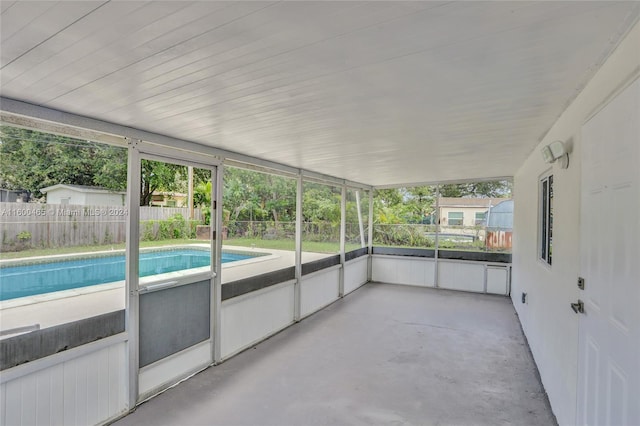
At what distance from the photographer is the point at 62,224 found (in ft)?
7.68

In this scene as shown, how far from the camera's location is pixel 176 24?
46.8 inches

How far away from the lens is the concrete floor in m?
2.57

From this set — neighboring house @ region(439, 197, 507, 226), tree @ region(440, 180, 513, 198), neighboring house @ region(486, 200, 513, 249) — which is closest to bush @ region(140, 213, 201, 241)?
neighboring house @ region(439, 197, 507, 226)

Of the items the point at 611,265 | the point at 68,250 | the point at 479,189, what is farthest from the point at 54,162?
the point at 479,189

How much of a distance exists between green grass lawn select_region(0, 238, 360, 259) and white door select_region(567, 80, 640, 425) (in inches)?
123

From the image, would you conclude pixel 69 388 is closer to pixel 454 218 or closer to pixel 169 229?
pixel 169 229

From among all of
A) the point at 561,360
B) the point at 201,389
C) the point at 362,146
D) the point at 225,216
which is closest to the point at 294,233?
the point at 225,216

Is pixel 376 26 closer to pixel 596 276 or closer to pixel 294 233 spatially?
pixel 596 276

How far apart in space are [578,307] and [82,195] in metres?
3.42

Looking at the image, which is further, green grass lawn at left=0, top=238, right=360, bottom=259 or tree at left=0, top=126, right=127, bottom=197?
green grass lawn at left=0, top=238, right=360, bottom=259

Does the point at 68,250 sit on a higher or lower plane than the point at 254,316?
higher

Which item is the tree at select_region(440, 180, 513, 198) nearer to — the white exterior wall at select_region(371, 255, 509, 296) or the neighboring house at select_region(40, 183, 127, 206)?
the white exterior wall at select_region(371, 255, 509, 296)

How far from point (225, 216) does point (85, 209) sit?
4.54 feet

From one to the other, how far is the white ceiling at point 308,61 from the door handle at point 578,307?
4.09 ft
